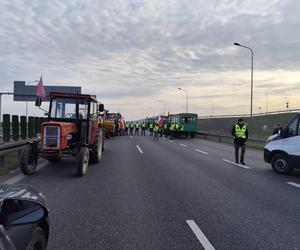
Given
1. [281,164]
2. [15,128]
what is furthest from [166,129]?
[281,164]

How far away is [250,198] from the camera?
27.3 ft

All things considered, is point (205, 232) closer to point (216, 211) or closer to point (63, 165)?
point (216, 211)

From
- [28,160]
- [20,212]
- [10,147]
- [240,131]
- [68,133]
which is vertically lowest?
[28,160]

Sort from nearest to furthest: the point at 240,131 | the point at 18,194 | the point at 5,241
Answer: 1. the point at 5,241
2. the point at 18,194
3. the point at 240,131

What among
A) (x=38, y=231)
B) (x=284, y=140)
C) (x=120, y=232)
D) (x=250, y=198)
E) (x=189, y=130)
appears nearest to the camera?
(x=38, y=231)

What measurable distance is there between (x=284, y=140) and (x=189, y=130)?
3236 centimetres

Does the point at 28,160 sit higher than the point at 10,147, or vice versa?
the point at 10,147

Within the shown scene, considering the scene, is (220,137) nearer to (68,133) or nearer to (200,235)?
(68,133)

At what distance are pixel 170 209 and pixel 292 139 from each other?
20.7 feet

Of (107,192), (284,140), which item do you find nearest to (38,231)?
(107,192)

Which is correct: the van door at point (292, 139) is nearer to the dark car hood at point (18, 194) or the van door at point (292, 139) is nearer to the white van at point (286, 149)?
the white van at point (286, 149)

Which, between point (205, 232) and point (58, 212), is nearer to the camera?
point (205, 232)

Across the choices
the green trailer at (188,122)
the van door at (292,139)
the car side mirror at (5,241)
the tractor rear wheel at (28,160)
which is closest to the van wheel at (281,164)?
the van door at (292,139)

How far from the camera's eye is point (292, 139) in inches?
469
